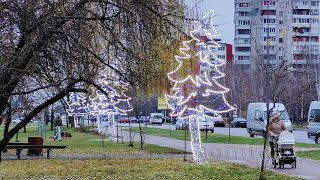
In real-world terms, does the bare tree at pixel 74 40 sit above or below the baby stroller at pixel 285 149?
above

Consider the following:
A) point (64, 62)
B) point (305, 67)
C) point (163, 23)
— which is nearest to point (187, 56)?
point (163, 23)

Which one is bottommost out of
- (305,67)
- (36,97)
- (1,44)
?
(36,97)

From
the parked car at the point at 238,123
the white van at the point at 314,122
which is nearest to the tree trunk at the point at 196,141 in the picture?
the white van at the point at 314,122

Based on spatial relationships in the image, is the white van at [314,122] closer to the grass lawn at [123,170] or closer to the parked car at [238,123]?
the grass lawn at [123,170]

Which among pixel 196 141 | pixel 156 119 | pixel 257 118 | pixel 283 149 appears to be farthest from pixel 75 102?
pixel 156 119

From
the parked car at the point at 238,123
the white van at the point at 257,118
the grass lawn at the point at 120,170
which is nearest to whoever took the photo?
the grass lawn at the point at 120,170

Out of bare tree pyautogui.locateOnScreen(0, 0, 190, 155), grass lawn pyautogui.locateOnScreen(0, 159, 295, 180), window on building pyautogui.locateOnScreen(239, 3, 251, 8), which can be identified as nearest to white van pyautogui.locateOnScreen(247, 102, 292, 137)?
grass lawn pyautogui.locateOnScreen(0, 159, 295, 180)

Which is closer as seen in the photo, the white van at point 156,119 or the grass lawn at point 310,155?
the grass lawn at point 310,155

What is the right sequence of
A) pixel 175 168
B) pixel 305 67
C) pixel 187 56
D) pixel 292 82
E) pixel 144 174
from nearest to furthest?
pixel 187 56 < pixel 144 174 < pixel 175 168 < pixel 292 82 < pixel 305 67

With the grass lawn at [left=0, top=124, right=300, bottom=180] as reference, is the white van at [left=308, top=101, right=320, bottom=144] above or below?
above

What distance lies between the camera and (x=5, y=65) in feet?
25.4

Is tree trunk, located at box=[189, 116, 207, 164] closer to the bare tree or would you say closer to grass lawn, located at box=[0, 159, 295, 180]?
grass lawn, located at box=[0, 159, 295, 180]

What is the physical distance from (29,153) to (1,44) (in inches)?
772

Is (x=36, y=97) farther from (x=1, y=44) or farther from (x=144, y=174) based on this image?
(x=144, y=174)
